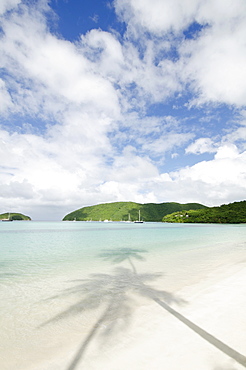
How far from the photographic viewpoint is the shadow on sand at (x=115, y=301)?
5.64 m

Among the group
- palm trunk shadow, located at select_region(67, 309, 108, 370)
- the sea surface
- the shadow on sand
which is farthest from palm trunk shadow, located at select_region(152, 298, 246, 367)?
palm trunk shadow, located at select_region(67, 309, 108, 370)

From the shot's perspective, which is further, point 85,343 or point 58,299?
point 58,299

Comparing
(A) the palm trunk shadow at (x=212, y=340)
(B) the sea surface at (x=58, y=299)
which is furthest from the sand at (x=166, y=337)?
(B) the sea surface at (x=58, y=299)

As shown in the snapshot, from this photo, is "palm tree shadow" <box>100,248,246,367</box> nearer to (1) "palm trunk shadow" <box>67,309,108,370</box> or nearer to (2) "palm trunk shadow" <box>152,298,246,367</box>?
(2) "palm trunk shadow" <box>152,298,246,367</box>

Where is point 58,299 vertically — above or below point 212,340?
below

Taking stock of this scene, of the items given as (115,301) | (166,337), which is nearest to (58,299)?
(115,301)

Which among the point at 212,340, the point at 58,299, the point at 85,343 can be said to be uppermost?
the point at 212,340

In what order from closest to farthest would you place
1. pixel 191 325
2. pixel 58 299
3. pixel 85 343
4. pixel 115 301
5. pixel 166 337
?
1. pixel 85 343
2. pixel 166 337
3. pixel 191 325
4. pixel 115 301
5. pixel 58 299

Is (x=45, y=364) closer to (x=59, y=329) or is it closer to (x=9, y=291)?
(x=59, y=329)

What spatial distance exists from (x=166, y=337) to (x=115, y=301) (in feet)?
11.9

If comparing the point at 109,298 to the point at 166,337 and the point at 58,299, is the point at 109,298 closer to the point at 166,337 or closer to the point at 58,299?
the point at 58,299

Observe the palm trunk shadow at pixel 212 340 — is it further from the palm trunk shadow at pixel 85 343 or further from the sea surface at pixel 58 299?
the palm trunk shadow at pixel 85 343

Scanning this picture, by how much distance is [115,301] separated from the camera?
29.8 feet

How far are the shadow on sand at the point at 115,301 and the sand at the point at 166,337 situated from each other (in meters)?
0.03
